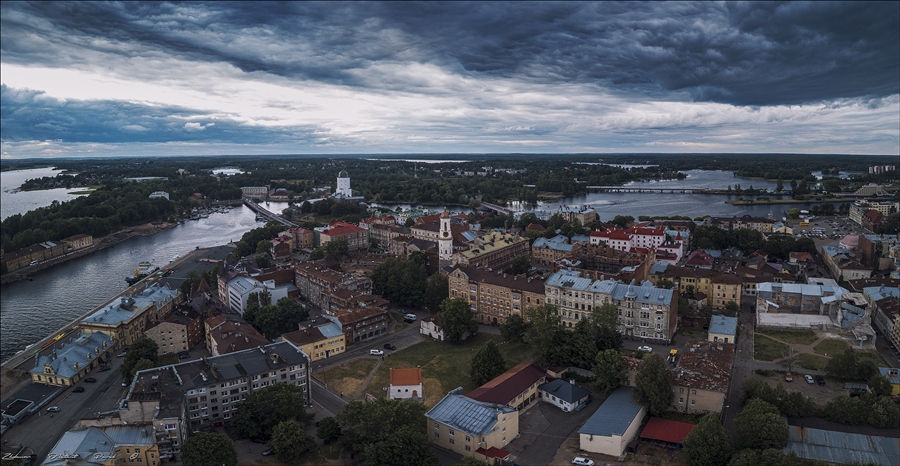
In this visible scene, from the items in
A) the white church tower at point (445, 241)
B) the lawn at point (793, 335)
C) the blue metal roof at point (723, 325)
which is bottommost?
the lawn at point (793, 335)

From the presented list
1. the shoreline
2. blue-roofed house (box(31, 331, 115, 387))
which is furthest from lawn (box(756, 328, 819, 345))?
the shoreline

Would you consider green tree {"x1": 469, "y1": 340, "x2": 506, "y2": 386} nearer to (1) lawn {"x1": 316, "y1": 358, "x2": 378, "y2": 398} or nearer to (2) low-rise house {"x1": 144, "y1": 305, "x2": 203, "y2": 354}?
(1) lawn {"x1": 316, "y1": 358, "x2": 378, "y2": 398}

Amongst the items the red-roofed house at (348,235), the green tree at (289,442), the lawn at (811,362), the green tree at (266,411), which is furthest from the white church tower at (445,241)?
the green tree at (289,442)

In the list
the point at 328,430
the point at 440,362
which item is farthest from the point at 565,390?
the point at 328,430

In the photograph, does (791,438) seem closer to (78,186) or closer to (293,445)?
(293,445)

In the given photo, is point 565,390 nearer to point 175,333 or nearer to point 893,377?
point 893,377

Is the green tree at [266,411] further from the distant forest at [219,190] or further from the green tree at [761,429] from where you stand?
the distant forest at [219,190]

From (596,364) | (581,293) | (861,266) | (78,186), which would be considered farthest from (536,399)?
(78,186)
